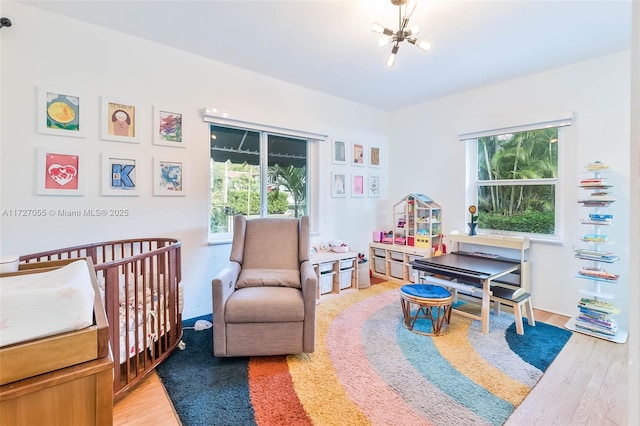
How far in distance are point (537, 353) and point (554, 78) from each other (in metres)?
2.68

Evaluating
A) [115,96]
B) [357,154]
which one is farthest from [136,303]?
[357,154]

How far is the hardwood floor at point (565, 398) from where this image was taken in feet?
5.19

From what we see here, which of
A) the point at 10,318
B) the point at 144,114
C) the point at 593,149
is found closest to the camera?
the point at 10,318

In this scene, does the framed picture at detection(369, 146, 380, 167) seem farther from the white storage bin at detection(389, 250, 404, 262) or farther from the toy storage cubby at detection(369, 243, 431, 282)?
the white storage bin at detection(389, 250, 404, 262)

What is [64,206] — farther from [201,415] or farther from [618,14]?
[618,14]

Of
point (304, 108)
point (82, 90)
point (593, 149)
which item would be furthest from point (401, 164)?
point (82, 90)

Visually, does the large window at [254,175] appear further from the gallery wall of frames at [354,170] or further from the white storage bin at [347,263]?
the white storage bin at [347,263]

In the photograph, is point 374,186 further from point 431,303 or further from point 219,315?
point 219,315

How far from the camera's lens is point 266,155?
350cm

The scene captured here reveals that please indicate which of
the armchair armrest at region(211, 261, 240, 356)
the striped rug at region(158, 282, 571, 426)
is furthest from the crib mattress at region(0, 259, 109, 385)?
the armchair armrest at region(211, 261, 240, 356)

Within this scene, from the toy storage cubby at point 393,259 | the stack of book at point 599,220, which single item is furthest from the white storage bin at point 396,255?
the stack of book at point 599,220

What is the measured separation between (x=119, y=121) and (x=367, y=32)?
7.20 ft

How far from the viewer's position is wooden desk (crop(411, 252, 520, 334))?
2539 mm

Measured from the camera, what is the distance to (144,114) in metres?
2.61
